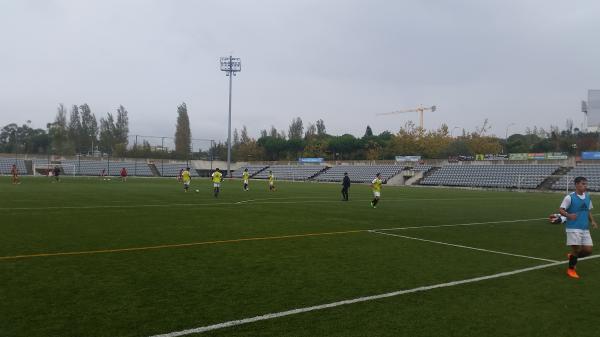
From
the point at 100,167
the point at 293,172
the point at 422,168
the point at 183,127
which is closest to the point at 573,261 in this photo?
the point at 422,168

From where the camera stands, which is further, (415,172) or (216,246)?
(415,172)

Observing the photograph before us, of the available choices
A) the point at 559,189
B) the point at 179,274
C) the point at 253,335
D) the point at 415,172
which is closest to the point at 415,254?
the point at 179,274

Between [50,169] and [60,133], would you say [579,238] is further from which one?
[60,133]

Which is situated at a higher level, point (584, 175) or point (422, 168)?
point (422, 168)

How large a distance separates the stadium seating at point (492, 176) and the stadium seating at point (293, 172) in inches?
904

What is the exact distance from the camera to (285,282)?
6988mm

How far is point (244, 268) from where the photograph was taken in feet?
26.0

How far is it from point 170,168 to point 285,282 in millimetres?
87432

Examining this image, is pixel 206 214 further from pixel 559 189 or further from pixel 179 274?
pixel 559 189

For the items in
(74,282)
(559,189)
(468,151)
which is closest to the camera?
(74,282)

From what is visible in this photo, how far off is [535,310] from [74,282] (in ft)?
21.7

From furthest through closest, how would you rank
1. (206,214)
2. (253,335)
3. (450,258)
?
(206,214) → (450,258) → (253,335)

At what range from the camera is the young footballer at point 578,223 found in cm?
802

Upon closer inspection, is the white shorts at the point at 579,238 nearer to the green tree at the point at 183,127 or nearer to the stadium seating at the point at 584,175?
the stadium seating at the point at 584,175
